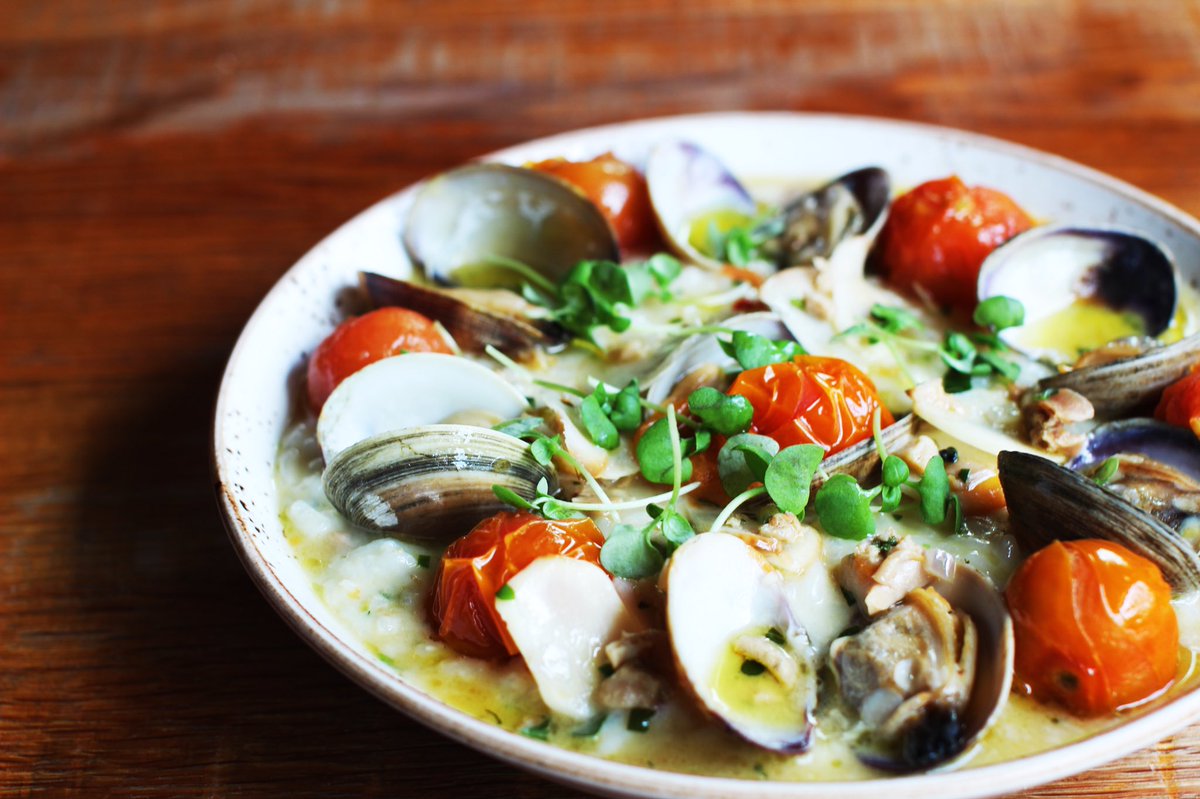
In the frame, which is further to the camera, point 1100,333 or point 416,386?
point 1100,333

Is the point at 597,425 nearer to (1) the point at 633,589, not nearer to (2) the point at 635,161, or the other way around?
(1) the point at 633,589

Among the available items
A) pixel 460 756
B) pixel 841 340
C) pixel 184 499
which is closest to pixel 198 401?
pixel 184 499

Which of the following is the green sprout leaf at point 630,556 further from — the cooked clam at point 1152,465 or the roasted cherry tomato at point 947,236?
the roasted cherry tomato at point 947,236

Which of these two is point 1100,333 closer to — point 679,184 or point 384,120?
point 679,184

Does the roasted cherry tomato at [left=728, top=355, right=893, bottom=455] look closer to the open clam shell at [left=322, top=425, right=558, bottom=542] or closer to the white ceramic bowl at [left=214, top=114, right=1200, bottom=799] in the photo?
the open clam shell at [left=322, top=425, right=558, bottom=542]

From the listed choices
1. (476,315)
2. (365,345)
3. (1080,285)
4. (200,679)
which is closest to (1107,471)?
(1080,285)
